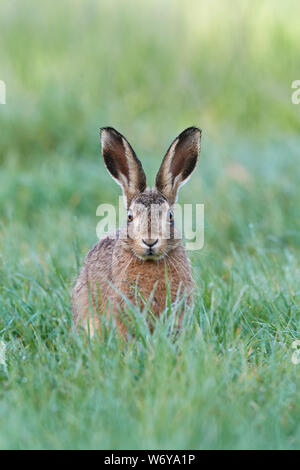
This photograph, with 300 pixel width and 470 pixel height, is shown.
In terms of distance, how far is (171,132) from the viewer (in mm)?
→ 8977

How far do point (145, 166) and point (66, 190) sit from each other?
989 millimetres

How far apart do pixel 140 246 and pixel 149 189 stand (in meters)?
0.43

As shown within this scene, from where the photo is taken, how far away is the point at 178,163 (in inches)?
164

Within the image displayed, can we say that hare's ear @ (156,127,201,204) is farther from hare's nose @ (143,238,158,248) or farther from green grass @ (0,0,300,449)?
green grass @ (0,0,300,449)

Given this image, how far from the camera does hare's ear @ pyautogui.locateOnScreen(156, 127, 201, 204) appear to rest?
4059 millimetres

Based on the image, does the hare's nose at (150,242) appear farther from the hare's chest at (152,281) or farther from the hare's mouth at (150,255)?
the hare's chest at (152,281)

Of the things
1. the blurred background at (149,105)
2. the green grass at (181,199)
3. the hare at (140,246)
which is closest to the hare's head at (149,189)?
the hare at (140,246)

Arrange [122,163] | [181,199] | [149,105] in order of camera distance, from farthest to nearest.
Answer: [149,105] → [181,199] → [122,163]

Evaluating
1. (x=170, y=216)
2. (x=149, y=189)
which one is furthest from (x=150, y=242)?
(x=149, y=189)

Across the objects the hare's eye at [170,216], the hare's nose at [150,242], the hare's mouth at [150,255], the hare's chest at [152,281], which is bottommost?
the hare's chest at [152,281]

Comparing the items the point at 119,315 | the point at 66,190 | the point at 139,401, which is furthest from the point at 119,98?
the point at 139,401

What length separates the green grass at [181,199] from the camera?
3092 millimetres

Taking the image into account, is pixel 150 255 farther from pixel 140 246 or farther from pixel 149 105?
pixel 149 105

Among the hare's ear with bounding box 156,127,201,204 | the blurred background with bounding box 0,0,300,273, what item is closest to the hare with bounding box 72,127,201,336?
the hare's ear with bounding box 156,127,201,204
